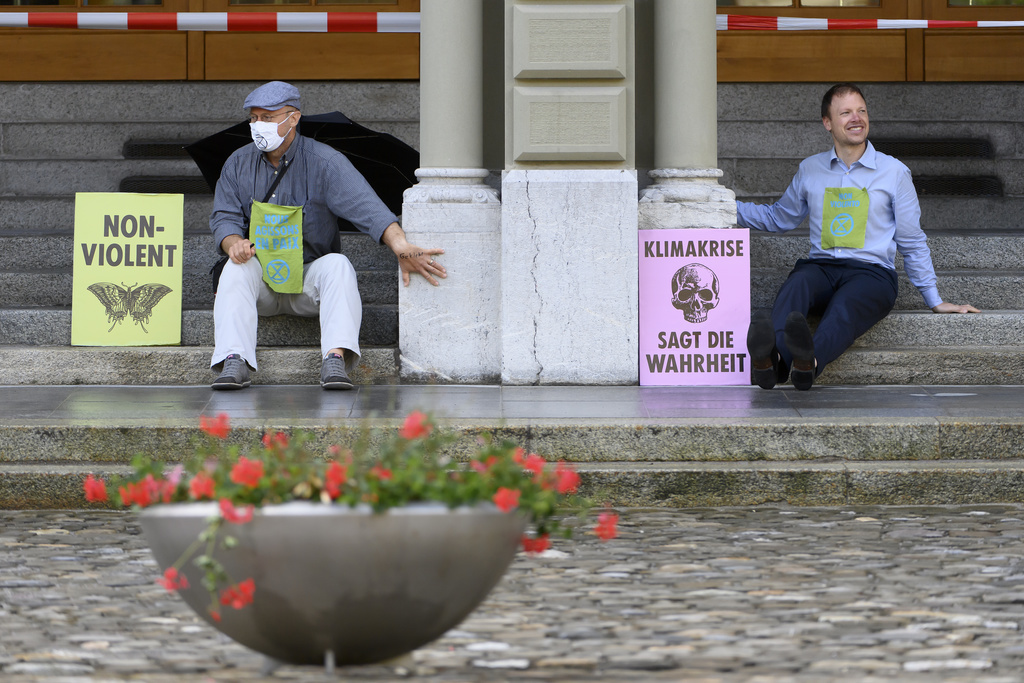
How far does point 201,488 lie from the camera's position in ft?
9.31

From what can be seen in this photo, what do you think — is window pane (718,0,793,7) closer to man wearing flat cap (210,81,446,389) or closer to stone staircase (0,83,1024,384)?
stone staircase (0,83,1024,384)

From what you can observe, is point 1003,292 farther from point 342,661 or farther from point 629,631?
point 342,661

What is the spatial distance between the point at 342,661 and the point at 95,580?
143 centimetres

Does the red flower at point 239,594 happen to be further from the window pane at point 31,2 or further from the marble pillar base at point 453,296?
the window pane at point 31,2

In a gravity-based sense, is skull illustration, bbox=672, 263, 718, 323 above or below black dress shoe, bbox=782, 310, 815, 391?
above

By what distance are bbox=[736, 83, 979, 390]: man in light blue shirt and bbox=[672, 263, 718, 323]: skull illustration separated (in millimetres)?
318

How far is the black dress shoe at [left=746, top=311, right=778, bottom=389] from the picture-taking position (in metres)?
6.41

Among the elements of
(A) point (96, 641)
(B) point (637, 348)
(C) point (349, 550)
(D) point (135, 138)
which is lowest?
(A) point (96, 641)

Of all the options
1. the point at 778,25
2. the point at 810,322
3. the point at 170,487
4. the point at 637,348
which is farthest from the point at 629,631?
the point at 778,25

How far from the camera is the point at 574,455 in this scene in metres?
5.57

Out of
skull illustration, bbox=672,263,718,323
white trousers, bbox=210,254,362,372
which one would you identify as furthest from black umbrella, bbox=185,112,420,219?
skull illustration, bbox=672,263,718,323

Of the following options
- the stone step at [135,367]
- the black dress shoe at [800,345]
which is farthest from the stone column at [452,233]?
the black dress shoe at [800,345]

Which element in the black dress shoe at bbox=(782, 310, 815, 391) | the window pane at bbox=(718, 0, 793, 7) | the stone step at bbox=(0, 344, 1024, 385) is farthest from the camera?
the window pane at bbox=(718, 0, 793, 7)

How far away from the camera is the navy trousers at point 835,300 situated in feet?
21.8
